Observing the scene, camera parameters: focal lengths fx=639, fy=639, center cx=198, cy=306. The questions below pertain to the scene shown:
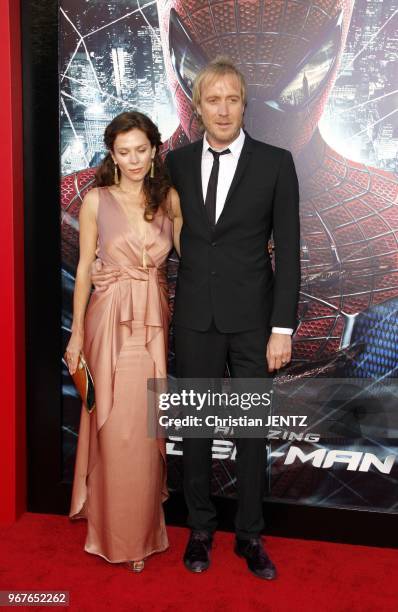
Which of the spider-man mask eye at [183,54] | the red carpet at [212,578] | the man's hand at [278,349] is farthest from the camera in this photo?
the spider-man mask eye at [183,54]

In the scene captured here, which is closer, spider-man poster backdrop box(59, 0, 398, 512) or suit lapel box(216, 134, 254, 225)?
suit lapel box(216, 134, 254, 225)

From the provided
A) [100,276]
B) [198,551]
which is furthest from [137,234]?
[198,551]

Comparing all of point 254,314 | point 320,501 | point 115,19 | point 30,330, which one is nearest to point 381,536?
point 320,501

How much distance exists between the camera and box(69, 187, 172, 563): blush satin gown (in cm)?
236

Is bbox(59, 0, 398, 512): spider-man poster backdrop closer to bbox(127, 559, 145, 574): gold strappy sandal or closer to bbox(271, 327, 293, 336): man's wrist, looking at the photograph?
bbox(271, 327, 293, 336): man's wrist

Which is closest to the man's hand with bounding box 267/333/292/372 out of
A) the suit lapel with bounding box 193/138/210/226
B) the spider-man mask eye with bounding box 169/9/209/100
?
the suit lapel with bounding box 193/138/210/226

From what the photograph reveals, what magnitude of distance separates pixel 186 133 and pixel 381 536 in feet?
6.22

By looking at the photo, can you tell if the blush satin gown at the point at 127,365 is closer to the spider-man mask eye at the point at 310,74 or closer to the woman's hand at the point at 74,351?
the woman's hand at the point at 74,351

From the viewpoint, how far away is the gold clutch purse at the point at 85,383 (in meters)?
2.43

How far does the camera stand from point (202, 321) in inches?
93.4

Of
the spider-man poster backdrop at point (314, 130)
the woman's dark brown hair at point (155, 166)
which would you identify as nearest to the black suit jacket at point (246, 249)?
the woman's dark brown hair at point (155, 166)

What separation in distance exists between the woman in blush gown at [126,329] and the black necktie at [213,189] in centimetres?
14

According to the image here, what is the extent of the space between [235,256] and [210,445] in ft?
2.54

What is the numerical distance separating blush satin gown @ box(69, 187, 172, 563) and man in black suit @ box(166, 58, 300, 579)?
0.11m
